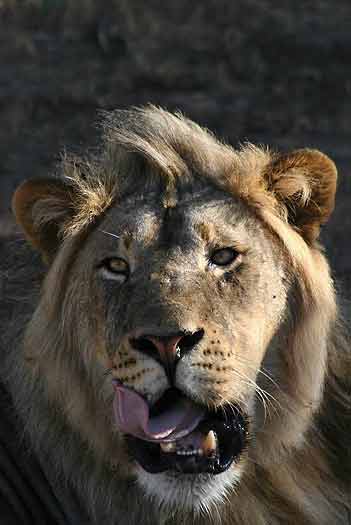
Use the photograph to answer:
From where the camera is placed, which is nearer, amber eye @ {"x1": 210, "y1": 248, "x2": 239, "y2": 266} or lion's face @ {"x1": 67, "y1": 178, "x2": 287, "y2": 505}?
lion's face @ {"x1": 67, "y1": 178, "x2": 287, "y2": 505}

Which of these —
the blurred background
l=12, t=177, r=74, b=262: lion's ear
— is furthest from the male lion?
the blurred background

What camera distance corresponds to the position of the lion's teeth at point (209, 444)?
367 cm

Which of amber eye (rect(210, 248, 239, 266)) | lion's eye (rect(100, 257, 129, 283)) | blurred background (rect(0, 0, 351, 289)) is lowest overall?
lion's eye (rect(100, 257, 129, 283))

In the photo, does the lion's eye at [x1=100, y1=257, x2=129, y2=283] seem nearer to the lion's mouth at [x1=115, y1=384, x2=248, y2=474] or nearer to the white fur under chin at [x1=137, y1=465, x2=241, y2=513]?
the lion's mouth at [x1=115, y1=384, x2=248, y2=474]

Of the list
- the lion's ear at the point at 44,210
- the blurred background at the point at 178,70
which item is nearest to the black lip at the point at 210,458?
→ the lion's ear at the point at 44,210

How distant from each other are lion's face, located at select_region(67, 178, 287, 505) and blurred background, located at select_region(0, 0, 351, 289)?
4.60 m

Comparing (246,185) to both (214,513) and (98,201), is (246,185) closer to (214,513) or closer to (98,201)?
(98,201)

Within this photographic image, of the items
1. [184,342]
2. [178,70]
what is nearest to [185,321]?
[184,342]

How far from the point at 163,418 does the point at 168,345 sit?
0.33m

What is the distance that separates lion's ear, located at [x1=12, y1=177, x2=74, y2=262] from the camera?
13.5 feet

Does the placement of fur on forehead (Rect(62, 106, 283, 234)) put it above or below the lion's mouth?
above

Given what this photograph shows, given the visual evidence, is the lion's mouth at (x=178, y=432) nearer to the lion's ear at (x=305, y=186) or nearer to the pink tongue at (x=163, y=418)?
the pink tongue at (x=163, y=418)

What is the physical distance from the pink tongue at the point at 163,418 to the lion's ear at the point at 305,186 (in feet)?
3.10

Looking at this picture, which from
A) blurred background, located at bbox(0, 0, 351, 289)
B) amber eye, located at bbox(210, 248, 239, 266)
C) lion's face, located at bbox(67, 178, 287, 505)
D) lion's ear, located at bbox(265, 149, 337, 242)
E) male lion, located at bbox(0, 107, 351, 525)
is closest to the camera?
lion's face, located at bbox(67, 178, 287, 505)
